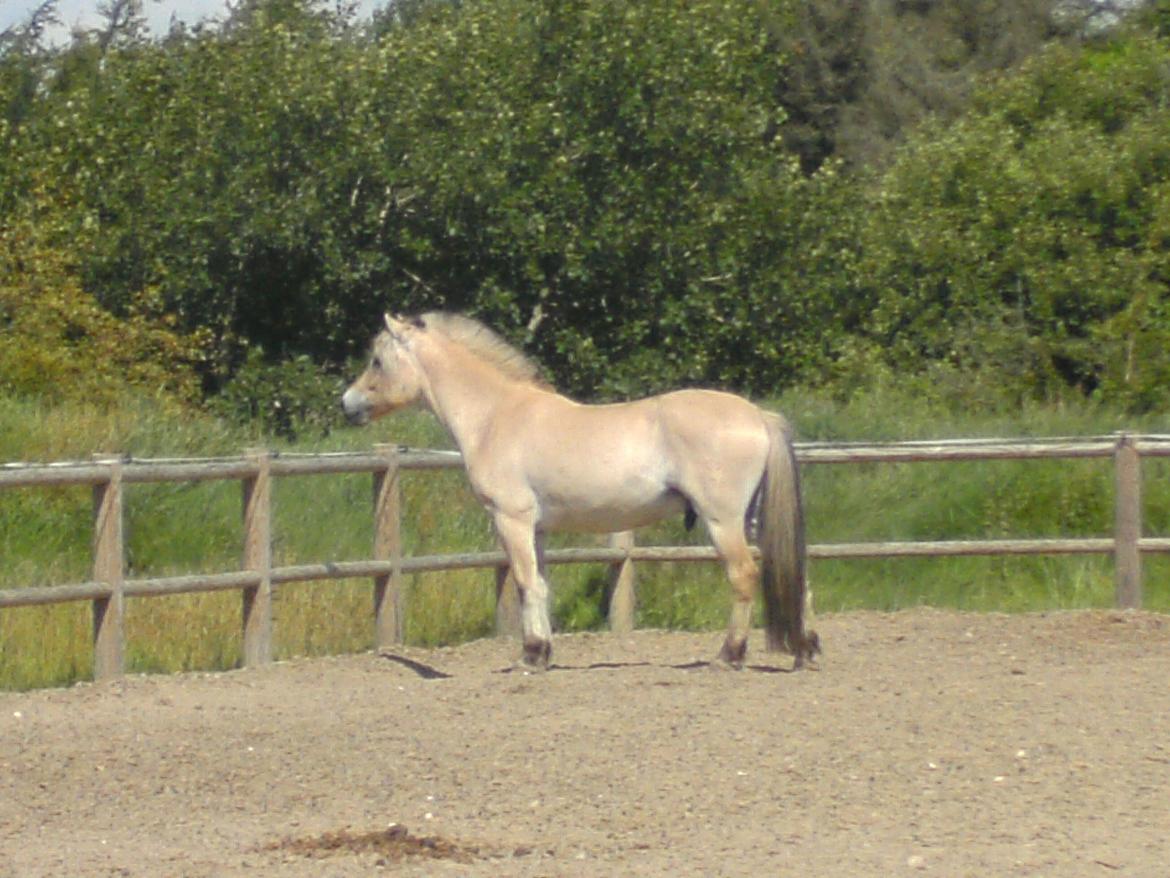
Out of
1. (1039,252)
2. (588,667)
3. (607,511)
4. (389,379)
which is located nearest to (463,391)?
(389,379)

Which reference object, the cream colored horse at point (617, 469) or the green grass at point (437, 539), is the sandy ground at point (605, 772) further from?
the green grass at point (437, 539)

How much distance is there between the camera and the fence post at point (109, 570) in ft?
30.5

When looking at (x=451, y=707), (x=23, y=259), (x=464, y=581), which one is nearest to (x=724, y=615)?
(x=464, y=581)

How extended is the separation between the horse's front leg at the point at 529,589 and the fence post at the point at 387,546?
137 centimetres

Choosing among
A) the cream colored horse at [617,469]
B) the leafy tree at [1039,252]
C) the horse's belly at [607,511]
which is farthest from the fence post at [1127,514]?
the leafy tree at [1039,252]

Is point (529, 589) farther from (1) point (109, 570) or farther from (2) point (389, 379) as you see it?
(1) point (109, 570)

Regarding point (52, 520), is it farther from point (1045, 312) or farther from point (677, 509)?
point (1045, 312)

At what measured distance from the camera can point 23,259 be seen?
18.6m

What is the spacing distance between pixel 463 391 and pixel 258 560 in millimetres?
1432

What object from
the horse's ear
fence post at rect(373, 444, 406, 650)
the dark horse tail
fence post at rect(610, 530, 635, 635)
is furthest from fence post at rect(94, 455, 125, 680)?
fence post at rect(610, 530, 635, 635)

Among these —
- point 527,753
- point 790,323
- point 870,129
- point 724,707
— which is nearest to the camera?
point 527,753

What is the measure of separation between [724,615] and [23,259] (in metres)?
9.68

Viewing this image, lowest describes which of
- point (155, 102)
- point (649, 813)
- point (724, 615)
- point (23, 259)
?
point (724, 615)

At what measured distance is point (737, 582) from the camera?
9.33 meters
